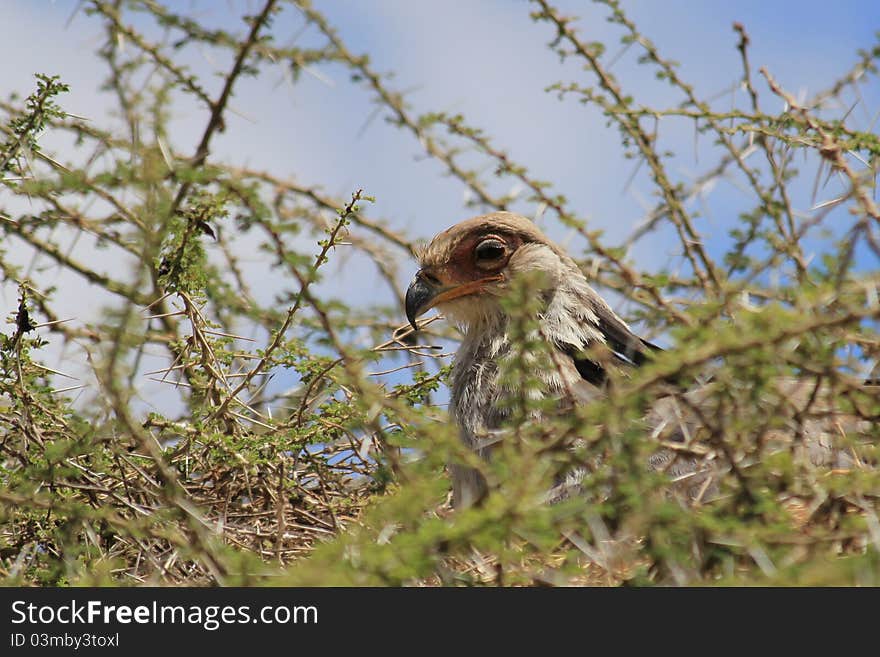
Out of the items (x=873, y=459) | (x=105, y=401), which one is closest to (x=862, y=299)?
(x=873, y=459)

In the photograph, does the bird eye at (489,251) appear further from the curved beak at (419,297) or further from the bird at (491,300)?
the curved beak at (419,297)

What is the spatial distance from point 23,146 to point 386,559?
7.81 feet

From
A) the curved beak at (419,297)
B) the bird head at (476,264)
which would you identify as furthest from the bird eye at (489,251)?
the curved beak at (419,297)

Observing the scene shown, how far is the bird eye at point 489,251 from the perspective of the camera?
4.58 meters

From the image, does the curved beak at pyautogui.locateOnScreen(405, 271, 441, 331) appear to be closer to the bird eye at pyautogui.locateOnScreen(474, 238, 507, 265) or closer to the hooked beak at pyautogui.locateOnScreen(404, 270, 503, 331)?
the hooked beak at pyautogui.locateOnScreen(404, 270, 503, 331)

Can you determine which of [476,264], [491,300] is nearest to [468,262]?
[476,264]

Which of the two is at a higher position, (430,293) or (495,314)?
(430,293)

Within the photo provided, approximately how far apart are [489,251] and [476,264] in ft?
0.27

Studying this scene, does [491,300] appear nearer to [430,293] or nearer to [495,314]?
[495,314]

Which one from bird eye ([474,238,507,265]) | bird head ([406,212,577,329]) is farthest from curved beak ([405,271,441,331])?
bird eye ([474,238,507,265])

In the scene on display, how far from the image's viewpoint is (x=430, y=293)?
4613 mm

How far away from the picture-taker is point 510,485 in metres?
2.17

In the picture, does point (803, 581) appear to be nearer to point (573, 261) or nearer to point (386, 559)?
point (386, 559)

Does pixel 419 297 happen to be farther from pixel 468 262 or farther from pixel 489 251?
pixel 489 251
